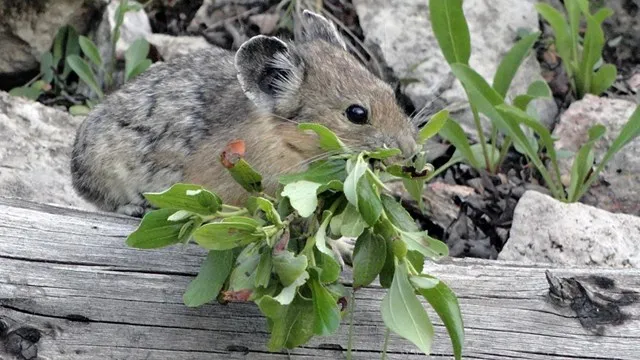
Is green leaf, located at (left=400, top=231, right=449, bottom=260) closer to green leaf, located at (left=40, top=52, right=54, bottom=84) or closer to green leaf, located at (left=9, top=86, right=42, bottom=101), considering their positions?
green leaf, located at (left=9, top=86, right=42, bottom=101)

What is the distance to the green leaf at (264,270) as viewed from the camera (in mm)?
4391

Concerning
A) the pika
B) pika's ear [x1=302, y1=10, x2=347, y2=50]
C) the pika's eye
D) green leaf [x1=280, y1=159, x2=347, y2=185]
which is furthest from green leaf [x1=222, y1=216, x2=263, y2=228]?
pika's ear [x1=302, y1=10, x2=347, y2=50]

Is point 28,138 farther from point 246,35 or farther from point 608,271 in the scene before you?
point 608,271

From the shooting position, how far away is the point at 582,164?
7254 millimetres

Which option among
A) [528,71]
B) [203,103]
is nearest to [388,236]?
[203,103]

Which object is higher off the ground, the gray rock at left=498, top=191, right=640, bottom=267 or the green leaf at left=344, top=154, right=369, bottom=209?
the green leaf at left=344, top=154, right=369, bottom=209

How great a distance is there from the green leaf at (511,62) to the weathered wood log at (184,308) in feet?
8.24

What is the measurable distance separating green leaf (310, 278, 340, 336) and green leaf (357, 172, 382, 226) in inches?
14.0

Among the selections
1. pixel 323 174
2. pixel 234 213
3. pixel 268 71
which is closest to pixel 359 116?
pixel 268 71

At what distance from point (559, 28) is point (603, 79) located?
60 cm

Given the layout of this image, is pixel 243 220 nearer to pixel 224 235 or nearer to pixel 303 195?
pixel 224 235

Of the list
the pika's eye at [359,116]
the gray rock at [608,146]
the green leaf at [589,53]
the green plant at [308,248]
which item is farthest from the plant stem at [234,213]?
the green leaf at [589,53]

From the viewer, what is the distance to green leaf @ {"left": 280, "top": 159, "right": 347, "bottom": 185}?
463 cm

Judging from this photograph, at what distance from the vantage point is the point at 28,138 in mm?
7902
